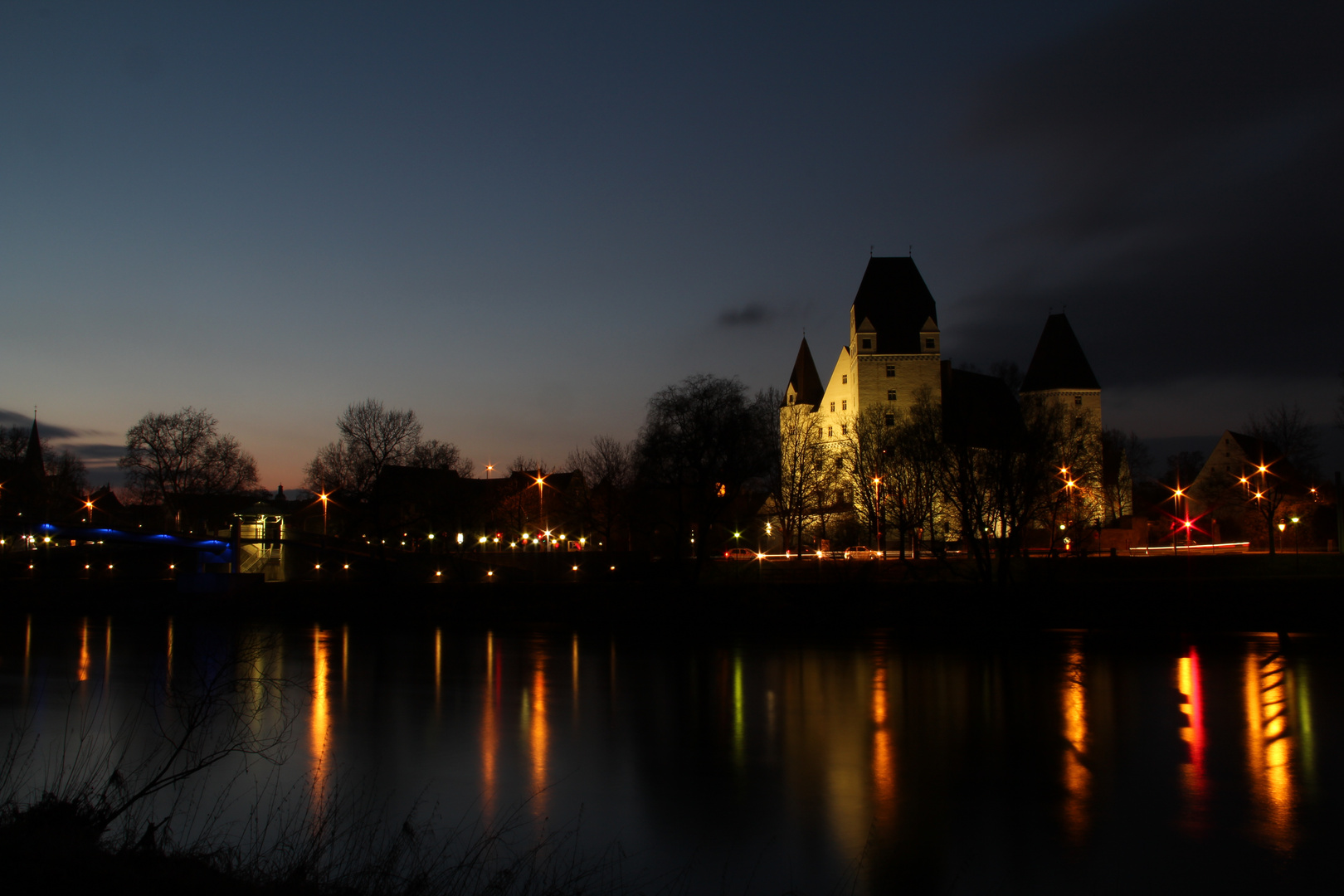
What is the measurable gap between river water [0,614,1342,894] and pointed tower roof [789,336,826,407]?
221 ft

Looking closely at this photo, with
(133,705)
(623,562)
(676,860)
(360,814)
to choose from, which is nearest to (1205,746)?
(676,860)

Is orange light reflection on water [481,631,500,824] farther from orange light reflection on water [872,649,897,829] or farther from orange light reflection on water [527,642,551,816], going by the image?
orange light reflection on water [872,649,897,829]

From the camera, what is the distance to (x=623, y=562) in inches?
2162

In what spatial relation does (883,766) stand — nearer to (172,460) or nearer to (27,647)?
(27,647)

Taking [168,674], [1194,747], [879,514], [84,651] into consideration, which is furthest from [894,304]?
[1194,747]

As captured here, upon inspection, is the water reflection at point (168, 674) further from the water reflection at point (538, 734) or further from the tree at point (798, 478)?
the tree at point (798, 478)

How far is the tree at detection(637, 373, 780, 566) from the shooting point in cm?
4972

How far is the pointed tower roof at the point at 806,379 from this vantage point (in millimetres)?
97688

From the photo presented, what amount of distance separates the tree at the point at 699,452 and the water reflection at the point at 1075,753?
25526mm

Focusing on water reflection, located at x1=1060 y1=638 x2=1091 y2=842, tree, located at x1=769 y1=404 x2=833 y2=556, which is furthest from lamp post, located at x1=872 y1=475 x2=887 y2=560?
water reflection, located at x1=1060 y1=638 x2=1091 y2=842

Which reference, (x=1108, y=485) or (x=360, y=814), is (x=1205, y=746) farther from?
(x=1108, y=485)

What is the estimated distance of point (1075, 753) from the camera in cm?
1520

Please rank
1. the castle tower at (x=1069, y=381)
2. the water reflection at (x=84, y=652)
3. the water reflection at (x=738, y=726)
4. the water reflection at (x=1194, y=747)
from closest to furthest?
the water reflection at (x=1194, y=747), the water reflection at (x=738, y=726), the water reflection at (x=84, y=652), the castle tower at (x=1069, y=381)

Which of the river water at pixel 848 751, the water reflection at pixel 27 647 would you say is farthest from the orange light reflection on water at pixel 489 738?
the water reflection at pixel 27 647
